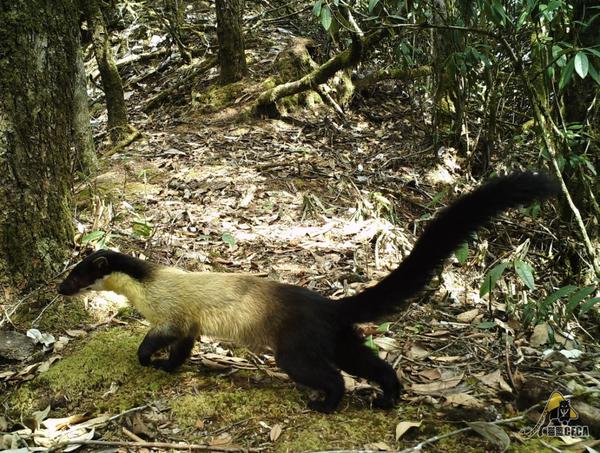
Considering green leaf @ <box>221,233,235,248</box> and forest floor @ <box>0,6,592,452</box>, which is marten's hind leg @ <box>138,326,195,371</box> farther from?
green leaf @ <box>221,233,235,248</box>

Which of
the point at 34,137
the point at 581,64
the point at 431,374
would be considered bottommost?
the point at 431,374

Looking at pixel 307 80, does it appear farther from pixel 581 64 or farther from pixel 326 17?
pixel 581 64

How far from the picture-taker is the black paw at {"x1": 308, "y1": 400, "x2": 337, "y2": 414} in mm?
3018

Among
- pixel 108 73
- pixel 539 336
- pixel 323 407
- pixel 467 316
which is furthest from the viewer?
pixel 108 73

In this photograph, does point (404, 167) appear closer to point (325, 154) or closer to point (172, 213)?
point (325, 154)

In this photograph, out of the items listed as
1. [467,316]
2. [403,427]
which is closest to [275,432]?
[403,427]

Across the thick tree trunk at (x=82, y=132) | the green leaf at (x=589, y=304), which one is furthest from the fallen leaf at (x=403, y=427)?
the thick tree trunk at (x=82, y=132)

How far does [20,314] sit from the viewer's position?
394 centimetres

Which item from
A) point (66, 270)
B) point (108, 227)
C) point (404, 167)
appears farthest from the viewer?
point (404, 167)

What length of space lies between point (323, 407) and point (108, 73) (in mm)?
6535

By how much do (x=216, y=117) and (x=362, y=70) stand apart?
3059 millimetres

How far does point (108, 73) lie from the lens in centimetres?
789

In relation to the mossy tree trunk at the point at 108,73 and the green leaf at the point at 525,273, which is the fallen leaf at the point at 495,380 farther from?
the mossy tree trunk at the point at 108,73

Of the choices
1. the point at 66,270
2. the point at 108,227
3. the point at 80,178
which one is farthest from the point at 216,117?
the point at 66,270
